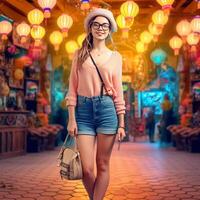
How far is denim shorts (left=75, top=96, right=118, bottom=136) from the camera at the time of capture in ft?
8.25

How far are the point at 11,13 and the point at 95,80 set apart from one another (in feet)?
23.0

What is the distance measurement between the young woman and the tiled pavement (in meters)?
1.26

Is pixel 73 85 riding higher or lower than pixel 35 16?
lower

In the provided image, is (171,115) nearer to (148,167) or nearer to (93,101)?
(148,167)

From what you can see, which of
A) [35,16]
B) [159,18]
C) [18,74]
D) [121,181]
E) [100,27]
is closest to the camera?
[100,27]

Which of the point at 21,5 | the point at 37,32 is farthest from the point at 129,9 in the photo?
the point at 21,5

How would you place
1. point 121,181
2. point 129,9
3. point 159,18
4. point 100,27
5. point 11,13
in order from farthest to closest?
point 11,13 < point 159,18 < point 129,9 < point 121,181 < point 100,27

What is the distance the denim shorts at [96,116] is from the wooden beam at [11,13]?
6471 millimetres

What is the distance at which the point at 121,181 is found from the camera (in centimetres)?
469

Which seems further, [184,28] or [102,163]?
[184,28]

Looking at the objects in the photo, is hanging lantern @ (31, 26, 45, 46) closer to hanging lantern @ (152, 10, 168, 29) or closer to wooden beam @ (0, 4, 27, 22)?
wooden beam @ (0, 4, 27, 22)

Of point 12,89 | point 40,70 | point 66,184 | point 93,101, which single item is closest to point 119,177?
point 66,184

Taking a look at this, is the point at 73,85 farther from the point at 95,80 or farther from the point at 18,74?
the point at 18,74

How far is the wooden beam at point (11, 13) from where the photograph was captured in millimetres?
8392
